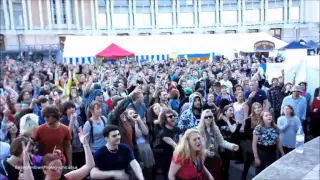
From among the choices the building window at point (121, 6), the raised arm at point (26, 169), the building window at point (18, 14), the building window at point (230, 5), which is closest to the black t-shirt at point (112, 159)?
the raised arm at point (26, 169)

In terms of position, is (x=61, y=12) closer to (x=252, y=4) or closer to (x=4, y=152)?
(x=252, y=4)

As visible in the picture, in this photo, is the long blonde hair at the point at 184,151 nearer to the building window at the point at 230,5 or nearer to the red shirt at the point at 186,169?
the red shirt at the point at 186,169

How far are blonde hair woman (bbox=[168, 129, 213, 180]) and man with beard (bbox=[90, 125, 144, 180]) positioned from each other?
1.35ft

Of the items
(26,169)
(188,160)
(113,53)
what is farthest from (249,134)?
(113,53)

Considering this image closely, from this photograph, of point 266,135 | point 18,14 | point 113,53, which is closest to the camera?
point 266,135

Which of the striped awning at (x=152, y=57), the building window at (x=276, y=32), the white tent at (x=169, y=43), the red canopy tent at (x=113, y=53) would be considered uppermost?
the building window at (x=276, y=32)

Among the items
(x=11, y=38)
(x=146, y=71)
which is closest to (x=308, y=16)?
(x=11, y=38)

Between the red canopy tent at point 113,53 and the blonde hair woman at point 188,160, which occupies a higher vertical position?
the red canopy tent at point 113,53

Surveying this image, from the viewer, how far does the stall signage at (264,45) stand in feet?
66.7

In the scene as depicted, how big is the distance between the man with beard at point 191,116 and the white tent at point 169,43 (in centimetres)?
1344

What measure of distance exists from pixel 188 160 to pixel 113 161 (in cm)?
82

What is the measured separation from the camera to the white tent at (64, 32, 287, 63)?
19.0 meters

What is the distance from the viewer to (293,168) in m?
5.46

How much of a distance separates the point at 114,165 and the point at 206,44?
17366 millimetres
